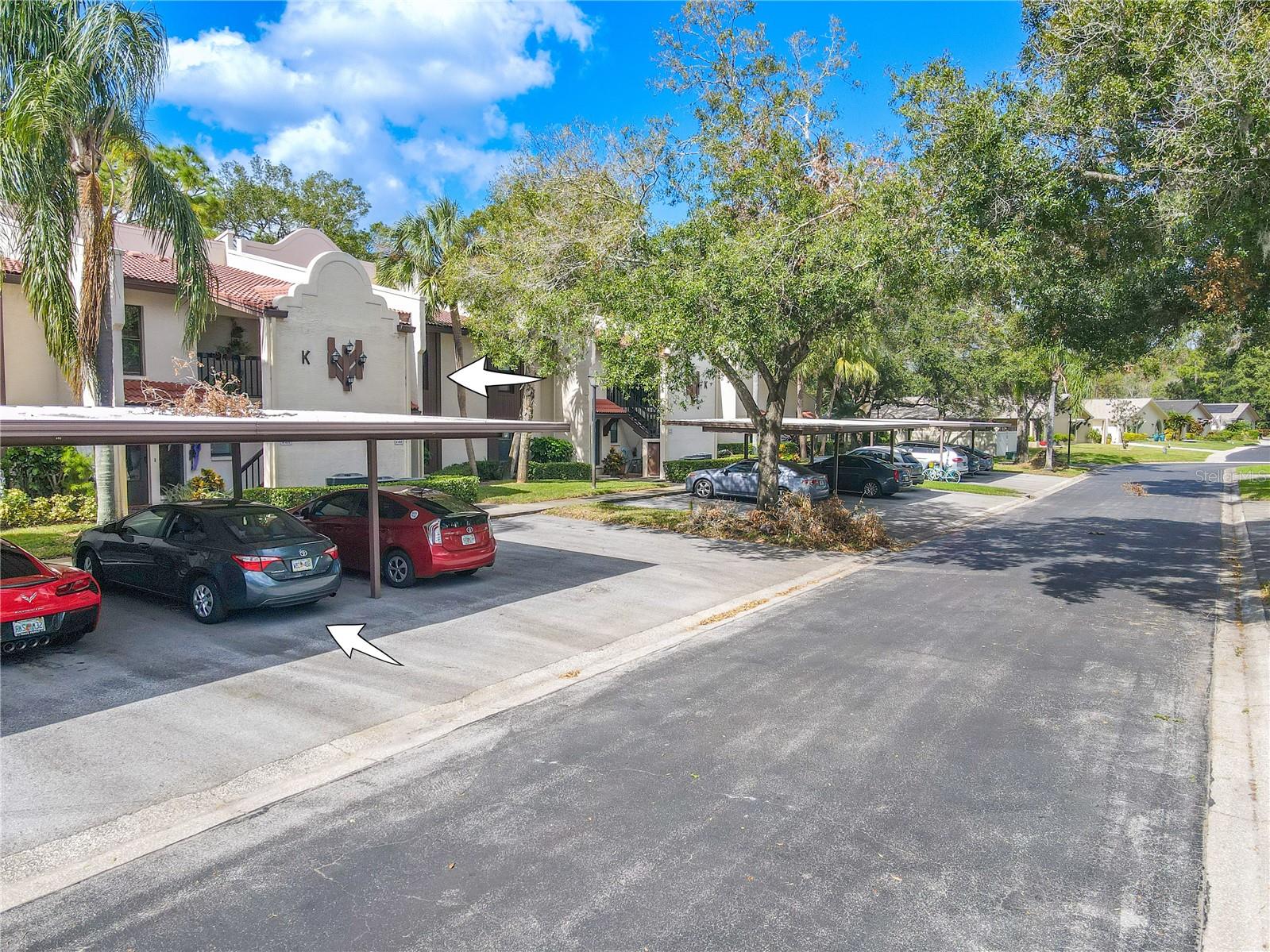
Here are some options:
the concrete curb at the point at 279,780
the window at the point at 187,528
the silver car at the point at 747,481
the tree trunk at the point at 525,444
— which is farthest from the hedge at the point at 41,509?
the silver car at the point at 747,481

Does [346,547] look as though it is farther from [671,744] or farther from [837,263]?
[837,263]

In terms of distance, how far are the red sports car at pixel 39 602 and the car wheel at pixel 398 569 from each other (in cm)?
446

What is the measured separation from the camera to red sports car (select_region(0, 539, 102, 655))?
320 inches

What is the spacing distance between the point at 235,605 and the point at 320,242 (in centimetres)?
3194

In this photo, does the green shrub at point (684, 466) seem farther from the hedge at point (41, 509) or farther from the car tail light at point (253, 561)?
the car tail light at point (253, 561)

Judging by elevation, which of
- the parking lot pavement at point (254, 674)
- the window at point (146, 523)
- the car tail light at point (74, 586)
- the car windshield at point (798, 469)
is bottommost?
the parking lot pavement at point (254, 674)

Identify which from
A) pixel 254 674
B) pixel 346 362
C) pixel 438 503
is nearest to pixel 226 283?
pixel 346 362

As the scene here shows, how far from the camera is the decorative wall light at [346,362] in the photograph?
74.6ft

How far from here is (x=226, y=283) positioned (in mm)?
23328

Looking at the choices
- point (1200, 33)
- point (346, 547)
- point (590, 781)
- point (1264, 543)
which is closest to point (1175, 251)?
point (1200, 33)

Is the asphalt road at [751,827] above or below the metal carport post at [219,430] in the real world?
below

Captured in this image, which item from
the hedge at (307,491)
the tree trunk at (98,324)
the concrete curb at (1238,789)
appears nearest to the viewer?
the concrete curb at (1238,789)

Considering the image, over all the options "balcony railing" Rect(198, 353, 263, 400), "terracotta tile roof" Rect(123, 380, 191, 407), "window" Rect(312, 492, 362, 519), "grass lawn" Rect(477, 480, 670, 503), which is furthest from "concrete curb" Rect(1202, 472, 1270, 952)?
"balcony railing" Rect(198, 353, 263, 400)

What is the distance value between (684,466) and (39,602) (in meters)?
27.5
